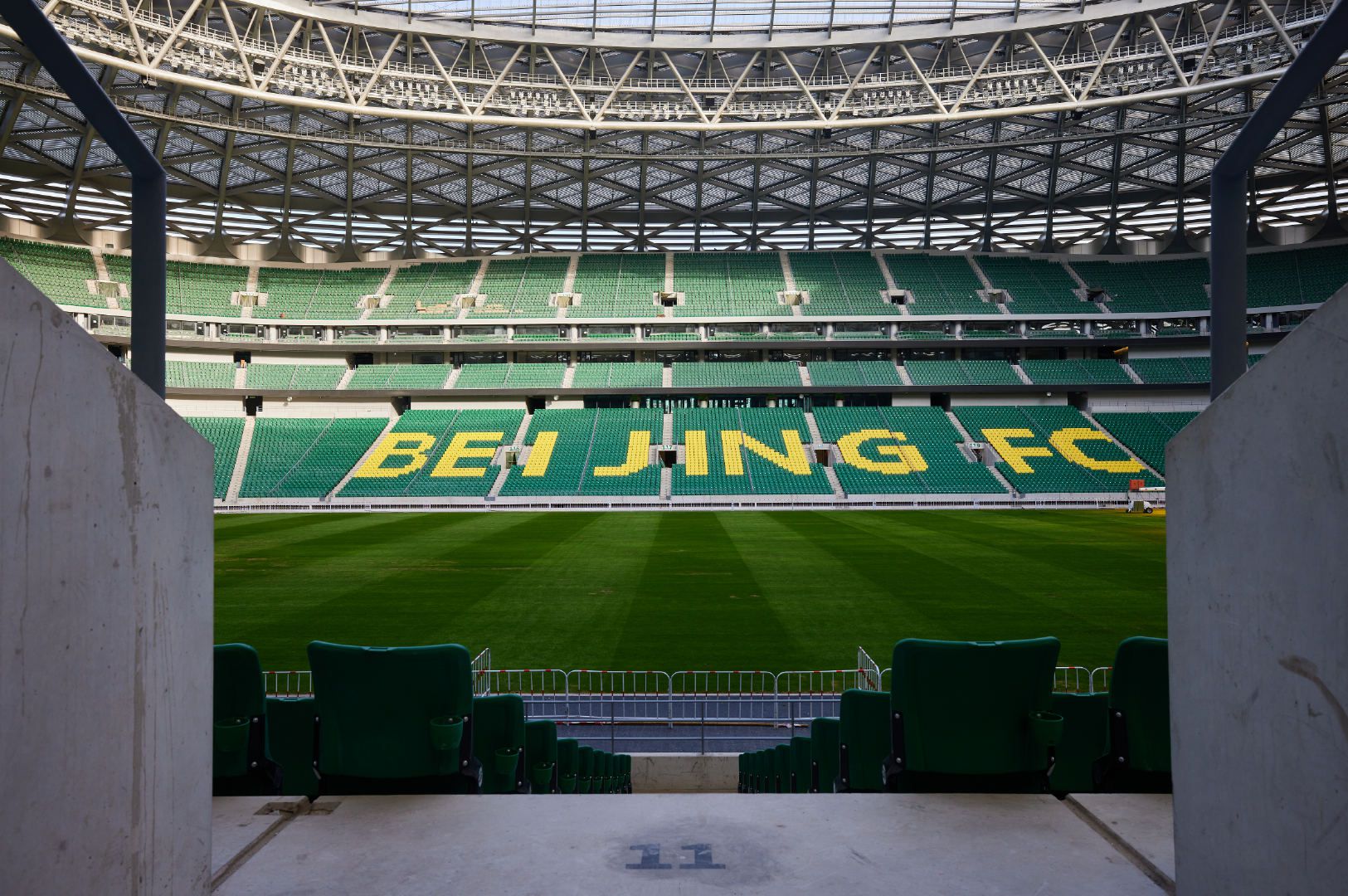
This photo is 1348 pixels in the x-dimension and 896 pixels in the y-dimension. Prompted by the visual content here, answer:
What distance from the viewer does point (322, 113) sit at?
42000mm

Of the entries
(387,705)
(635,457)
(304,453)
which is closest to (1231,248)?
(387,705)

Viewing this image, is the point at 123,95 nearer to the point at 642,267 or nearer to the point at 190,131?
the point at 190,131

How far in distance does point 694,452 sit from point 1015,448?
17332 millimetres

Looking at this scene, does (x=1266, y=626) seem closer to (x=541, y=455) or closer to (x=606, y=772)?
(x=606, y=772)

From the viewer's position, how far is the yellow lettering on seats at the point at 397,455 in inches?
1686

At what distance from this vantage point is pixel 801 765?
5.78 metres

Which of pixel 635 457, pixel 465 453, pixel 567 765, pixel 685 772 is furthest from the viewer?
pixel 465 453

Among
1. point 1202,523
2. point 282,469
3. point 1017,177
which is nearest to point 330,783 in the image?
point 1202,523

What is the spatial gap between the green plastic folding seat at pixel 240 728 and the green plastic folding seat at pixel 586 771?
3305 mm

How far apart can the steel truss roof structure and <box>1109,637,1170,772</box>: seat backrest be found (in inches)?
1392

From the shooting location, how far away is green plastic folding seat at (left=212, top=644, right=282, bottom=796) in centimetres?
343

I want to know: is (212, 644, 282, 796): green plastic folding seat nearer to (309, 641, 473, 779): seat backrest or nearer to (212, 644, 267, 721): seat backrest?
(212, 644, 267, 721): seat backrest

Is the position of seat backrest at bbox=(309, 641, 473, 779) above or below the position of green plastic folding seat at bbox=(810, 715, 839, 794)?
above

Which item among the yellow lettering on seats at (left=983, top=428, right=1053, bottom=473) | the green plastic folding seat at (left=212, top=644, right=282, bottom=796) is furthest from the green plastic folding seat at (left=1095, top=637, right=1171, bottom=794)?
the yellow lettering on seats at (left=983, top=428, right=1053, bottom=473)
